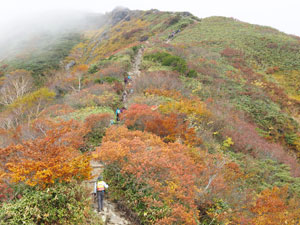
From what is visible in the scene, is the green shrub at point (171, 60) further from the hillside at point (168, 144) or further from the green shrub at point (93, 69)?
the green shrub at point (93, 69)

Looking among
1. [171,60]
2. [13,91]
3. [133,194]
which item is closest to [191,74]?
[171,60]

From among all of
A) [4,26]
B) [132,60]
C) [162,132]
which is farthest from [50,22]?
[162,132]

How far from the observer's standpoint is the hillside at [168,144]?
5.74 metres

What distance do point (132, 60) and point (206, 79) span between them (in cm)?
1274

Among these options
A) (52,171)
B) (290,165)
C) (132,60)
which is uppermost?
(132,60)

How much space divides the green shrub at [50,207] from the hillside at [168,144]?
0.03 m

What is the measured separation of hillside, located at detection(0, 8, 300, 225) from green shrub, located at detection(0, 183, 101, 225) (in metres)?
0.03

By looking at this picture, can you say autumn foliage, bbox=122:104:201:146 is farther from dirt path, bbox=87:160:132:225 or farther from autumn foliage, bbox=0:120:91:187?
autumn foliage, bbox=0:120:91:187

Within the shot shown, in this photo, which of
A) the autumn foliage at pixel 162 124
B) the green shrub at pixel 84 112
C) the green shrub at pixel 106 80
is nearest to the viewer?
the autumn foliage at pixel 162 124

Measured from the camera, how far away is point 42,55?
57.1 metres

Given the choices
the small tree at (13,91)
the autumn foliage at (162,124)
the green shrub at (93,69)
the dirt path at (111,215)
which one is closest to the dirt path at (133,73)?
the autumn foliage at (162,124)

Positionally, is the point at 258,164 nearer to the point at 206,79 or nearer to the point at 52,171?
the point at 52,171

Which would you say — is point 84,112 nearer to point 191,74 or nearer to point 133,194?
point 133,194

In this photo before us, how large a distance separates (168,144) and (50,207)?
669 cm
